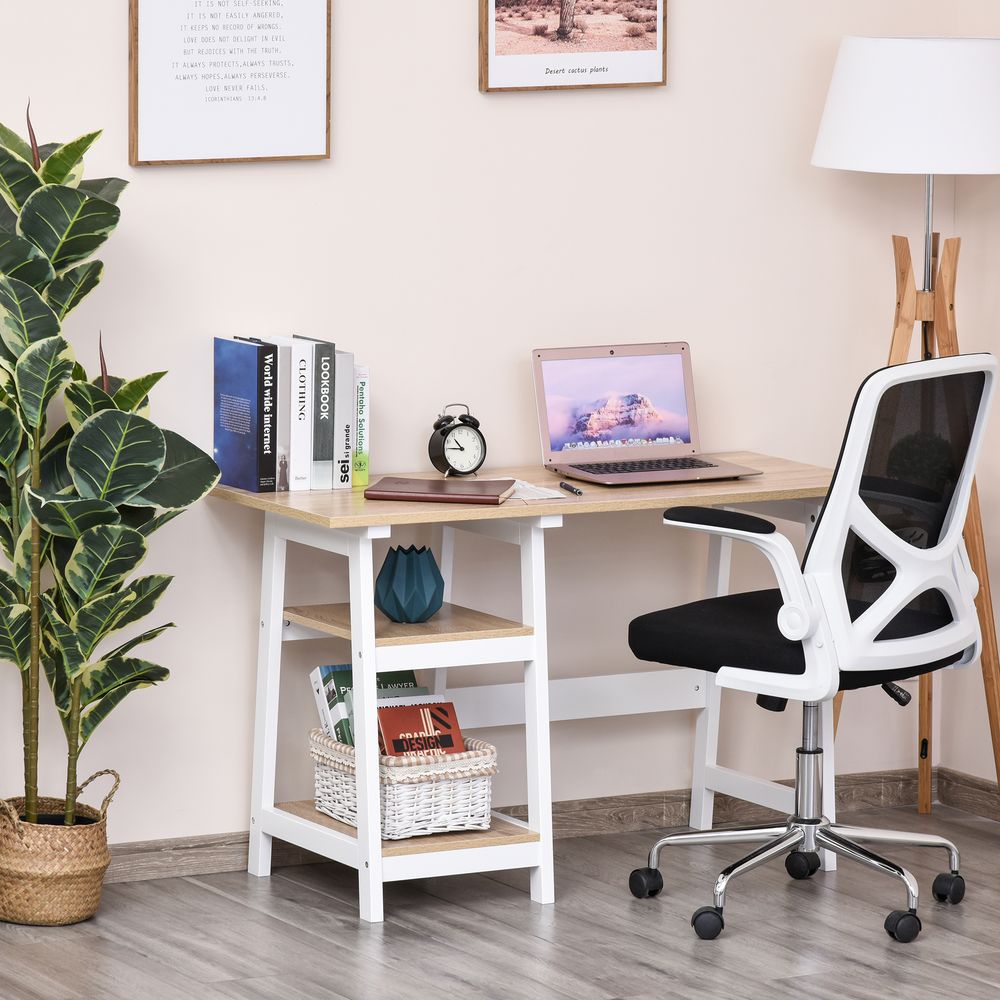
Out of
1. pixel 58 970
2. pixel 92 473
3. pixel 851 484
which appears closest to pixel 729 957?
pixel 851 484

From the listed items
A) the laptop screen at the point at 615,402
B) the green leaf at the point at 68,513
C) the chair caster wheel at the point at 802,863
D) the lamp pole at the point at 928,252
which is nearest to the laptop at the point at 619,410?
the laptop screen at the point at 615,402

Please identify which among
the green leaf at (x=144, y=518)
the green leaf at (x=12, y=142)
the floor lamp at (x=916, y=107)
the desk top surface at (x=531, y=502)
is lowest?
the green leaf at (x=144, y=518)

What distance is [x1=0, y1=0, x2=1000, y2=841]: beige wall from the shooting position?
3566 mm

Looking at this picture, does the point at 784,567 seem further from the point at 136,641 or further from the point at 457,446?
the point at 136,641

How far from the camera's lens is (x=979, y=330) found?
423 cm

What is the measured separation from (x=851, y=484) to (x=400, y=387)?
41.6 inches

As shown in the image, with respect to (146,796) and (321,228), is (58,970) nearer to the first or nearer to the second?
(146,796)

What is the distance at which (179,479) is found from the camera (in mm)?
3176

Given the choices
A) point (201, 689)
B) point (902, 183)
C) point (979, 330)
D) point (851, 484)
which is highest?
point (902, 183)

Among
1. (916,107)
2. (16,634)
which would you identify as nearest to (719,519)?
(916,107)

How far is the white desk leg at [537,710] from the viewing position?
345 cm

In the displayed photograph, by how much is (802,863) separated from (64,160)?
6.50 feet

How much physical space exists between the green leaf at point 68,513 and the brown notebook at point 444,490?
1.63 ft

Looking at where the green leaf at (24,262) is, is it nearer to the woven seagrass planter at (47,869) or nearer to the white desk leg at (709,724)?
the woven seagrass planter at (47,869)
